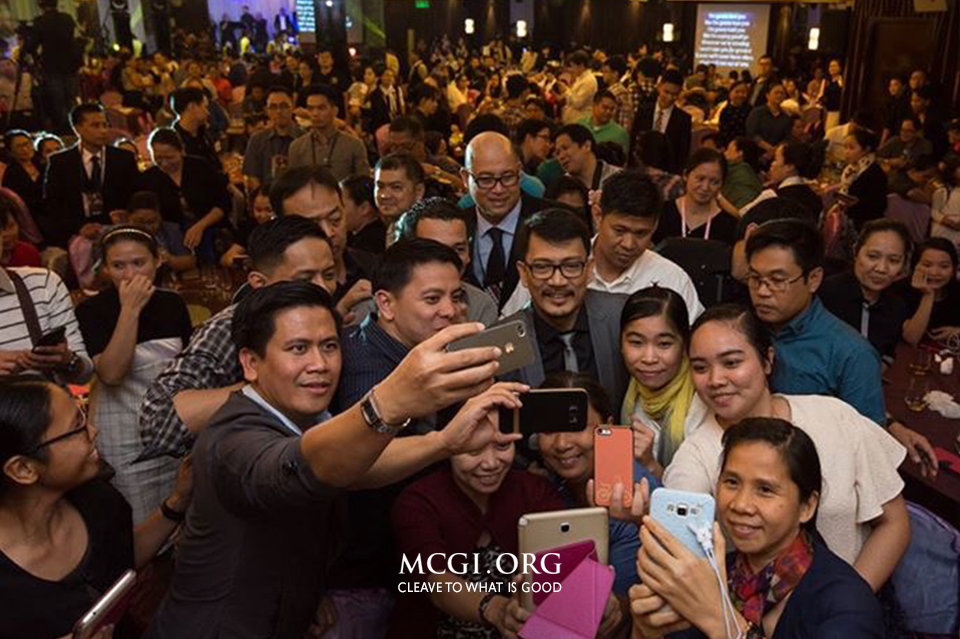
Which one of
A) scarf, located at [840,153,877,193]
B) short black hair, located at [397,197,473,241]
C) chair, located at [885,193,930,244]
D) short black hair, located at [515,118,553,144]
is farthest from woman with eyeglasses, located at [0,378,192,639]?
chair, located at [885,193,930,244]

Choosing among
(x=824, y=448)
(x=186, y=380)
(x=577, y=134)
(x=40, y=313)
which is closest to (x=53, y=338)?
(x=40, y=313)

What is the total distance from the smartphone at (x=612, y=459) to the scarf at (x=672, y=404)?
0.49 m

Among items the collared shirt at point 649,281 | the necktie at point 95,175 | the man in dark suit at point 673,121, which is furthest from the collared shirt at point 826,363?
the man in dark suit at point 673,121

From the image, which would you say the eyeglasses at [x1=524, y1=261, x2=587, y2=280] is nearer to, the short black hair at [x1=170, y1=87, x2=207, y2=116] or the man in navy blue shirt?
the man in navy blue shirt

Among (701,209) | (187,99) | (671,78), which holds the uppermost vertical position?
(671,78)

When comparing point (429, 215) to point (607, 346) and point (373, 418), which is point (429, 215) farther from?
point (373, 418)

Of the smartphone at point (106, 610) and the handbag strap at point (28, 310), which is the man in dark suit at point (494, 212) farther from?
the smartphone at point (106, 610)

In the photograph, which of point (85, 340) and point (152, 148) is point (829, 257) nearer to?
point (85, 340)

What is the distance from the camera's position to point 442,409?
1.66 m

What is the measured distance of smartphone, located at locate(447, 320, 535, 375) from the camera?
1.38m

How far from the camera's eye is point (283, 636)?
158 cm

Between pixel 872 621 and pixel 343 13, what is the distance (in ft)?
59.4

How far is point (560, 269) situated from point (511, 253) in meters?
0.92

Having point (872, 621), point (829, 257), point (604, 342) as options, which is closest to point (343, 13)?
point (829, 257)
